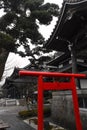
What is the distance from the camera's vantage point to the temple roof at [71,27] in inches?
336

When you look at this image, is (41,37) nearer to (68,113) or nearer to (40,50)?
(40,50)

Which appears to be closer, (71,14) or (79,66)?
(71,14)

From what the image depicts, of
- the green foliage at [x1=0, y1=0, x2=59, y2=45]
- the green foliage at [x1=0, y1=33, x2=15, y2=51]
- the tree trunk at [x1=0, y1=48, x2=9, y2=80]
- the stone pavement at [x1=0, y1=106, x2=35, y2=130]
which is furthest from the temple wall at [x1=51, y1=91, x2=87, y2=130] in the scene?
the green foliage at [x1=0, y1=0, x2=59, y2=45]

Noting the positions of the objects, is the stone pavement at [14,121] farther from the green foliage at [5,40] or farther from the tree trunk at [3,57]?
the green foliage at [5,40]

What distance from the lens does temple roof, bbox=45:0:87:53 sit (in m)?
8.55

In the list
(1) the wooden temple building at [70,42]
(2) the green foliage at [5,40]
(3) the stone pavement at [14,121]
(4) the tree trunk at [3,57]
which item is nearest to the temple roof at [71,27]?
(1) the wooden temple building at [70,42]

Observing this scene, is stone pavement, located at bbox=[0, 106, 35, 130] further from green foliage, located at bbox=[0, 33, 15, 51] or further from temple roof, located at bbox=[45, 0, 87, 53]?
green foliage, located at bbox=[0, 33, 15, 51]

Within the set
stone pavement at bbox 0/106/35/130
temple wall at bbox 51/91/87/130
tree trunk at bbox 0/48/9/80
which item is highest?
tree trunk at bbox 0/48/9/80

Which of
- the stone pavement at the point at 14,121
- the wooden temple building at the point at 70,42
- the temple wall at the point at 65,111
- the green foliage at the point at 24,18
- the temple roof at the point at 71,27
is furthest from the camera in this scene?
the green foliage at the point at 24,18

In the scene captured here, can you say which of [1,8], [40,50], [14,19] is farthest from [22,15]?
[40,50]

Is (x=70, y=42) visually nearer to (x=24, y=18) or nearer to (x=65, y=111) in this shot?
(x=65, y=111)

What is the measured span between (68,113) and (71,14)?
5.36 metres

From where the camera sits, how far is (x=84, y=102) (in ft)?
31.5

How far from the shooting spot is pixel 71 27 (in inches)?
403
